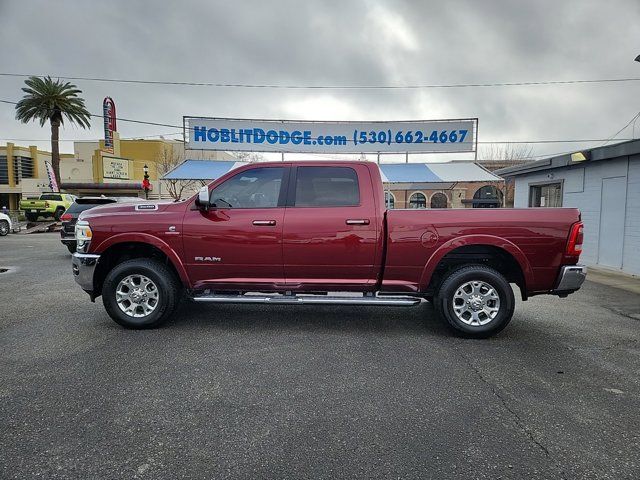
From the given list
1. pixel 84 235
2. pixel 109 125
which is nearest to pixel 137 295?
pixel 84 235

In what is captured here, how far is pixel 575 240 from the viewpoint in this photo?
4629 millimetres

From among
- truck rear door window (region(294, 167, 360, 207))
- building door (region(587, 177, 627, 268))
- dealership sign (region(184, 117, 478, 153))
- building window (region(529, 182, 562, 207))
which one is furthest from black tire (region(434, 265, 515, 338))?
dealership sign (region(184, 117, 478, 153))

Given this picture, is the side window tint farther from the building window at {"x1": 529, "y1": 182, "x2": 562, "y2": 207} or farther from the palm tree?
the palm tree

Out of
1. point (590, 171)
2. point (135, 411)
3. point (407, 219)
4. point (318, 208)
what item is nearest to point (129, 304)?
point (135, 411)

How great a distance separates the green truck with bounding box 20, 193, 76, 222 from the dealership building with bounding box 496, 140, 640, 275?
27040 millimetres

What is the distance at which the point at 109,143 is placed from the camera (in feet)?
141

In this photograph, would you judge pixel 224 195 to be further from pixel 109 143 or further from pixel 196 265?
Answer: pixel 109 143

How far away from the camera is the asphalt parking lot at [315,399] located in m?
2.52

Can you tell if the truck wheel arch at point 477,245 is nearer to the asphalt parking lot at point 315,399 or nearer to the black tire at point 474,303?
the black tire at point 474,303

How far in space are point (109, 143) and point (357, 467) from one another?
4778cm

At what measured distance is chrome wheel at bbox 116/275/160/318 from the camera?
5.00 meters

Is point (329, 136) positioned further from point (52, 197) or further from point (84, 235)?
point (52, 197)

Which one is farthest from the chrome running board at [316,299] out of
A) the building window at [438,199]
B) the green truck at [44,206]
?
the building window at [438,199]

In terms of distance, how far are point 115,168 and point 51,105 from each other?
13.4 metres
